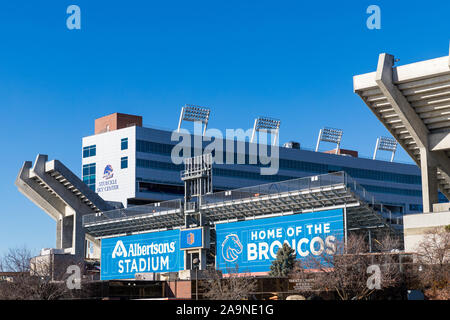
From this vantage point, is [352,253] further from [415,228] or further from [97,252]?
[97,252]

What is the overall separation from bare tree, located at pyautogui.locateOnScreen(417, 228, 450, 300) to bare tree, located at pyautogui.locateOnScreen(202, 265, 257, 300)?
1225 centimetres

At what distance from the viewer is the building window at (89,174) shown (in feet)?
371

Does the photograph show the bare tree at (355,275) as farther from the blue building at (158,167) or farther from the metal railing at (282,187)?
the blue building at (158,167)

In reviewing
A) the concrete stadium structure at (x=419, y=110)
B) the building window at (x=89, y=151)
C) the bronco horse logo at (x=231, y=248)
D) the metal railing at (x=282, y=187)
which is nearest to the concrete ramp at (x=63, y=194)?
the building window at (x=89, y=151)

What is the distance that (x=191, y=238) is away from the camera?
76062 mm

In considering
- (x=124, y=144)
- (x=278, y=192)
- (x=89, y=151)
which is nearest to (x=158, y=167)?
(x=124, y=144)

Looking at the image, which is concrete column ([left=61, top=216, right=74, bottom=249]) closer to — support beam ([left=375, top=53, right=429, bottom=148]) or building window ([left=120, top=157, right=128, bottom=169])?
building window ([left=120, top=157, right=128, bottom=169])

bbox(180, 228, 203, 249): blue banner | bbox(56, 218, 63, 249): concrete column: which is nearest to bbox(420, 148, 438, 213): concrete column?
bbox(180, 228, 203, 249): blue banner

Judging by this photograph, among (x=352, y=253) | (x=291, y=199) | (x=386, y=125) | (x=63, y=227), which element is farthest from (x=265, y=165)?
(x=352, y=253)

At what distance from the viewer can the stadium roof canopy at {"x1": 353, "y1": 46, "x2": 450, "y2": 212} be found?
4953cm

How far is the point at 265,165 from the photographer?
116 metres

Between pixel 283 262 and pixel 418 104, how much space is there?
1813 cm

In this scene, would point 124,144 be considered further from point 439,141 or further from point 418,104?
point 418,104

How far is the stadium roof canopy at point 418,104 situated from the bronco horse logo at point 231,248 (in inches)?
834
